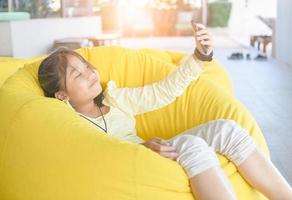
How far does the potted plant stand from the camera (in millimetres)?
14156

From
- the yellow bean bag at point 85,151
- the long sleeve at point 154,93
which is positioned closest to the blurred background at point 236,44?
the yellow bean bag at point 85,151

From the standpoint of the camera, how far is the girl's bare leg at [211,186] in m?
1.39

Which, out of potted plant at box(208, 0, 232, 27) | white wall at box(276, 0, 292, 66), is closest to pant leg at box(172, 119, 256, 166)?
white wall at box(276, 0, 292, 66)

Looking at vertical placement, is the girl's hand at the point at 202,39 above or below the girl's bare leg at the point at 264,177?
above

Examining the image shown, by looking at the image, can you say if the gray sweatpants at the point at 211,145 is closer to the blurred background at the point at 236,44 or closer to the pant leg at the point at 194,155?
the pant leg at the point at 194,155

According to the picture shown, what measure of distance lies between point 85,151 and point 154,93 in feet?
2.38

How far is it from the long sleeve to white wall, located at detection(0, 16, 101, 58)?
3.91 metres

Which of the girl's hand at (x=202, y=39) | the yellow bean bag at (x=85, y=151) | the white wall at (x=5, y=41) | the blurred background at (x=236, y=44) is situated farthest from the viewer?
the white wall at (x=5, y=41)

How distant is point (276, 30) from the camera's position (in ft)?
24.6

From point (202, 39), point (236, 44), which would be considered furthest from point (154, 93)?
point (236, 44)

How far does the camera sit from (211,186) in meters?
1.40

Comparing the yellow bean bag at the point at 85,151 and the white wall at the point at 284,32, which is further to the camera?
the white wall at the point at 284,32

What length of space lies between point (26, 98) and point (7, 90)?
20 centimetres

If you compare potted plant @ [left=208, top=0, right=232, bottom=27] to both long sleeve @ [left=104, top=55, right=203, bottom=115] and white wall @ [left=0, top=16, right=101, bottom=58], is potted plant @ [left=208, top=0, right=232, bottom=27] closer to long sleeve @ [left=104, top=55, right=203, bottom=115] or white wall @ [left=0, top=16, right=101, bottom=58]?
white wall @ [left=0, top=16, right=101, bottom=58]
